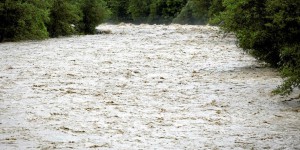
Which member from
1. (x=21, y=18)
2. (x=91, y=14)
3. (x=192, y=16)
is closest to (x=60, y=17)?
(x=91, y=14)

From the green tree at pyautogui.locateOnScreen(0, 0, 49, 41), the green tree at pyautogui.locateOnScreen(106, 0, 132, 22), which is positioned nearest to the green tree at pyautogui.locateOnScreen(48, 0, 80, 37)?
the green tree at pyautogui.locateOnScreen(0, 0, 49, 41)

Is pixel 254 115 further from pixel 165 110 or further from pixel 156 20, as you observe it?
pixel 156 20

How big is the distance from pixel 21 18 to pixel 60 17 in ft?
29.6

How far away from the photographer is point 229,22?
19.9 metres

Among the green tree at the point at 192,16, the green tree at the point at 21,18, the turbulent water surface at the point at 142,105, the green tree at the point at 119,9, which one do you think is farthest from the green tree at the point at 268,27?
the green tree at the point at 119,9

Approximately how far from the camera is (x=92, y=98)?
Result: 49.8ft

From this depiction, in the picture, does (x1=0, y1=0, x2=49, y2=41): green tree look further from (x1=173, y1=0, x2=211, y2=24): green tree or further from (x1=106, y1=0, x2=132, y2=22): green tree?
(x1=106, y1=0, x2=132, y2=22): green tree

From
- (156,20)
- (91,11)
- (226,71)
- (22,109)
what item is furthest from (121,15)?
(22,109)

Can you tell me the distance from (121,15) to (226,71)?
330 ft

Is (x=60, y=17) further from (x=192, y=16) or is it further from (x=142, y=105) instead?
(x=192, y=16)

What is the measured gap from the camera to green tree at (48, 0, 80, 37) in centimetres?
4441

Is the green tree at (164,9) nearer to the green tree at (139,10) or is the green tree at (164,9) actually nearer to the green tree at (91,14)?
the green tree at (139,10)

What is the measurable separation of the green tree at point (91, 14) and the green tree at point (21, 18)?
42.2 feet

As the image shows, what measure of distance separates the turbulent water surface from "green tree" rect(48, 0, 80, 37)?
739 inches
